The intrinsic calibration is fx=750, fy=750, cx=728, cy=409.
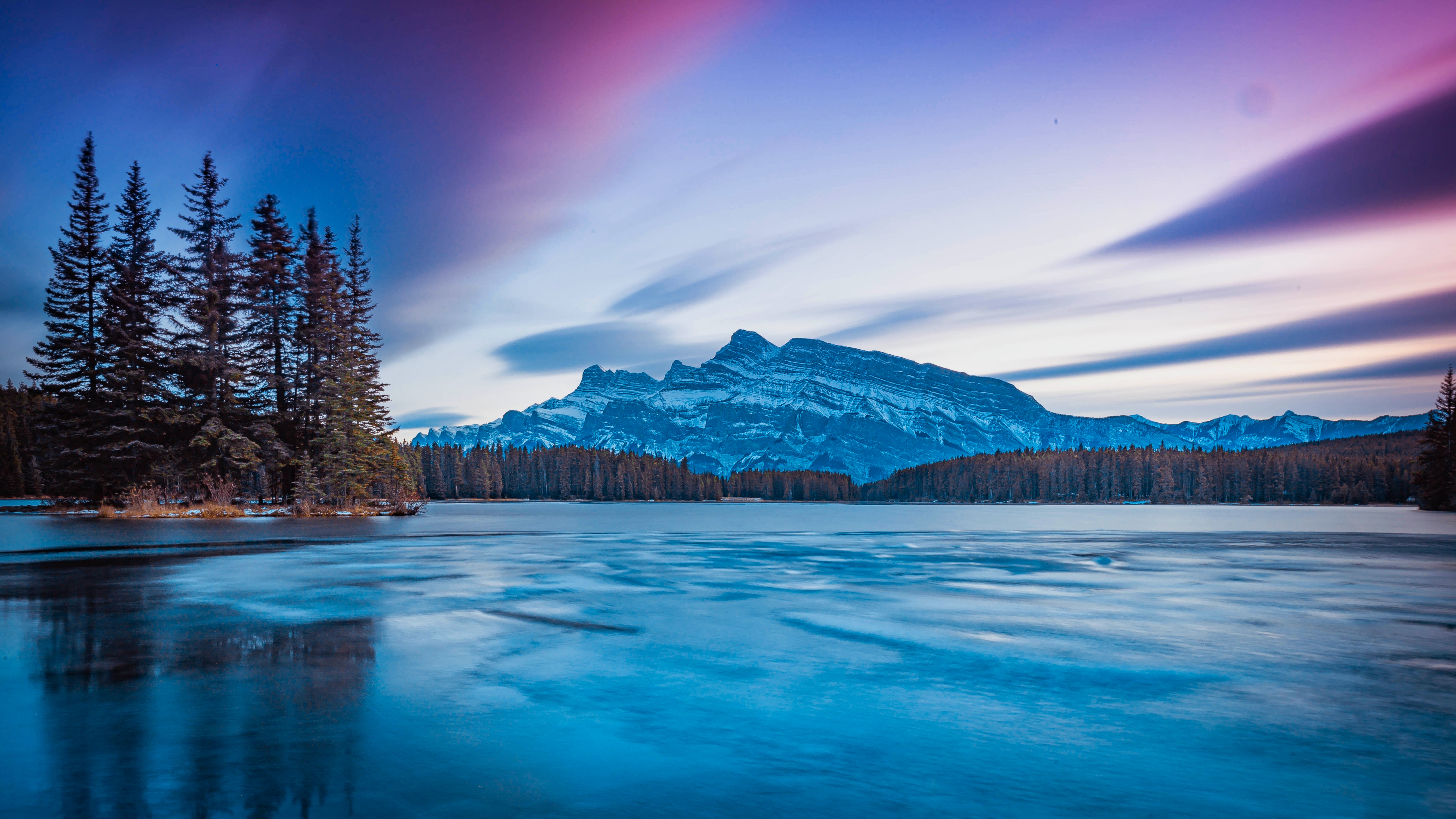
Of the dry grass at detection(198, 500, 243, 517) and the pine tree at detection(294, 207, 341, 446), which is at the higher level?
the pine tree at detection(294, 207, 341, 446)

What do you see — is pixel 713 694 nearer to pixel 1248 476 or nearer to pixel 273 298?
pixel 273 298

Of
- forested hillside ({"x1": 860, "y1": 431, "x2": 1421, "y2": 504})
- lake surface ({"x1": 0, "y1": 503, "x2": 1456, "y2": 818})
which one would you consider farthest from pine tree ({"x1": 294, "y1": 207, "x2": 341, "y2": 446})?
forested hillside ({"x1": 860, "y1": 431, "x2": 1421, "y2": 504})

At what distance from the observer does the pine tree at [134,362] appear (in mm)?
43969

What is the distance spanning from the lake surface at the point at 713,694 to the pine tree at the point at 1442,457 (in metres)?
92.3

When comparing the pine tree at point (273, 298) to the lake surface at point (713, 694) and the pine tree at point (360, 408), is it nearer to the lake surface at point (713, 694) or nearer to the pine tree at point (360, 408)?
the pine tree at point (360, 408)

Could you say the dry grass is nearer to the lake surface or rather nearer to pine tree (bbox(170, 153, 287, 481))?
pine tree (bbox(170, 153, 287, 481))

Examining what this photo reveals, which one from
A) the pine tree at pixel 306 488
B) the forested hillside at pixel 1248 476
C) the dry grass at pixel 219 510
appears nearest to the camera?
the dry grass at pixel 219 510

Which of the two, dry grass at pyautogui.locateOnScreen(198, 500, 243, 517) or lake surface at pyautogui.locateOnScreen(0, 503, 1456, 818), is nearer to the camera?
lake surface at pyautogui.locateOnScreen(0, 503, 1456, 818)

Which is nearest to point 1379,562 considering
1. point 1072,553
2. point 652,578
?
point 1072,553

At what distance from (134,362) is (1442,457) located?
127996 millimetres

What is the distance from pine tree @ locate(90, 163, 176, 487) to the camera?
43969 mm

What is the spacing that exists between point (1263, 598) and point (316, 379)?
53.5 m

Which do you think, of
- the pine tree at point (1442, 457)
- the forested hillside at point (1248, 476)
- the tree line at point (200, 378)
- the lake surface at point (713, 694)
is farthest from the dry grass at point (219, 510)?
the forested hillside at point (1248, 476)

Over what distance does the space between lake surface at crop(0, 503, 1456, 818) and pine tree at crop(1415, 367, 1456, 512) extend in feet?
303
